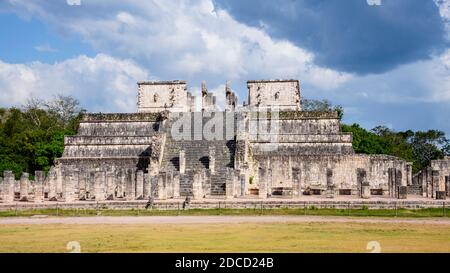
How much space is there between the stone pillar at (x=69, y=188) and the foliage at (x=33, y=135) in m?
17.6

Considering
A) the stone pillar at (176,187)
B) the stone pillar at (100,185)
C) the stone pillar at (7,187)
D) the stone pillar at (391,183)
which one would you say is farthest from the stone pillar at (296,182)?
the stone pillar at (7,187)

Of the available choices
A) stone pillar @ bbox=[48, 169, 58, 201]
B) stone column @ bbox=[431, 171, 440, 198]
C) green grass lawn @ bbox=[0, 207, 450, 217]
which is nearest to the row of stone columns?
stone pillar @ bbox=[48, 169, 58, 201]

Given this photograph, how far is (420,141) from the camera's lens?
78562 mm

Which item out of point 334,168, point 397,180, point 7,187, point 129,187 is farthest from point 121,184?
point 397,180

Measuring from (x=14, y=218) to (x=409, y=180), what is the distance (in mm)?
26291

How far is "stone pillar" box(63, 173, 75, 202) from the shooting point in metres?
35.7

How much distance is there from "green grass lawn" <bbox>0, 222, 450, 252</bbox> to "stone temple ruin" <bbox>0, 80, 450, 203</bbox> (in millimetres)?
12375

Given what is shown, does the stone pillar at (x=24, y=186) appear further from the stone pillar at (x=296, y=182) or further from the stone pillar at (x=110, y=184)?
→ the stone pillar at (x=296, y=182)

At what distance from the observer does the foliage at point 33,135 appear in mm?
54031

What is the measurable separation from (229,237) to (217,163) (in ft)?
66.5

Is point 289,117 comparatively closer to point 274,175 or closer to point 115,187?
point 274,175

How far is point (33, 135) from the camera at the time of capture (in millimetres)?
58906

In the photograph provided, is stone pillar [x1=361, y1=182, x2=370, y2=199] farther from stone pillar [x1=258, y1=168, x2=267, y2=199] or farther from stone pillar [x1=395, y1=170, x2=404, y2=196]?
stone pillar [x1=258, y1=168, x2=267, y2=199]
